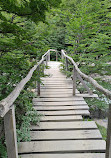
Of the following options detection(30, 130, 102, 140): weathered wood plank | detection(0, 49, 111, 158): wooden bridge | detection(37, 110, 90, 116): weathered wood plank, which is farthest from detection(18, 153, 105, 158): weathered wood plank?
detection(37, 110, 90, 116): weathered wood plank

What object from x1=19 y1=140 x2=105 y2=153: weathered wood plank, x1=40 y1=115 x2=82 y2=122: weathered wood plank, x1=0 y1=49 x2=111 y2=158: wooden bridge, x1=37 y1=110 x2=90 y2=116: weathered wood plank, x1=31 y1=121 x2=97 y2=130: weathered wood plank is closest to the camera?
x1=0 y1=49 x2=111 y2=158: wooden bridge

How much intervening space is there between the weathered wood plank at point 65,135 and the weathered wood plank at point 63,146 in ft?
0.34

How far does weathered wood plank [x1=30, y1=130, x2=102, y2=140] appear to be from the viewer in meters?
2.66

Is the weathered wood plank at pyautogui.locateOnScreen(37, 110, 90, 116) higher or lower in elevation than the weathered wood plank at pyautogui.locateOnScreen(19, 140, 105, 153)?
higher

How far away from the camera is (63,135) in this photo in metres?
2.75

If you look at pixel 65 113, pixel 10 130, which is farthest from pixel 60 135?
pixel 10 130

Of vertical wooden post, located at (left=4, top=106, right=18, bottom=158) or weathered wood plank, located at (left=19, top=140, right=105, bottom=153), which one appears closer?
vertical wooden post, located at (left=4, top=106, right=18, bottom=158)

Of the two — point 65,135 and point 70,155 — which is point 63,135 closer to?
point 65,135

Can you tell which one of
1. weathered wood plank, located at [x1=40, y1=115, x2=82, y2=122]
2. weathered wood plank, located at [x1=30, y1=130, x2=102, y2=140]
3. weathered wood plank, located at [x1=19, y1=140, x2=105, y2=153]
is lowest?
weathered wood plank, located at [x1=19, y1=140, x2=105, y2=153]

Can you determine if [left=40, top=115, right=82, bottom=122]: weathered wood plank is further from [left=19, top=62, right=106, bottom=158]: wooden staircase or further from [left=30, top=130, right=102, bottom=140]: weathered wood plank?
[left=30, top=130, right=102, bottom=140]: weathered wood plank

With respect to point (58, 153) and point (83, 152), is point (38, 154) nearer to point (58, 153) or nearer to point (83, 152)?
point (58, 153)

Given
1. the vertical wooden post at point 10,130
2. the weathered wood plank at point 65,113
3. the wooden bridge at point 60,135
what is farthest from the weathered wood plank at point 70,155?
the weathered wood plank at point 65,113

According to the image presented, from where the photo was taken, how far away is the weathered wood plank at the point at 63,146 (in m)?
2.36

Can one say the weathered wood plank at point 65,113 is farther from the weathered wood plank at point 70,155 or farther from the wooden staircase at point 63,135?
the weathered wood plank at point 70,155
